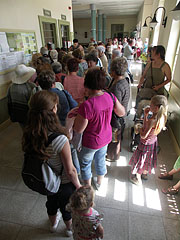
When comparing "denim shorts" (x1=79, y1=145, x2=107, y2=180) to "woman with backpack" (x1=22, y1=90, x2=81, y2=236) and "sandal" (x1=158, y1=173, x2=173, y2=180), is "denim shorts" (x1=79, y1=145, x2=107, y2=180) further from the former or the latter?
"sandal" (x1=158, y1=173, x2=173, y2=180)

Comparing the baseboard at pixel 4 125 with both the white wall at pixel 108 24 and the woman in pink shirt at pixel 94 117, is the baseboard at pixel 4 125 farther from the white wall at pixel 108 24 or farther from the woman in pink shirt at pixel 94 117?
the white wall at pixel 108 24

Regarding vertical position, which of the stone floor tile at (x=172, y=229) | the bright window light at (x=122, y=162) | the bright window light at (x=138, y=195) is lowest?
the stone floor tile at (x=172, y=229)

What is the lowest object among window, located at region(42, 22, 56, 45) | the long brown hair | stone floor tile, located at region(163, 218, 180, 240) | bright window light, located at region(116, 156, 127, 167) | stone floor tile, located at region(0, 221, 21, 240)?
stone floor tile, located at region(0, 221, 21, 240)

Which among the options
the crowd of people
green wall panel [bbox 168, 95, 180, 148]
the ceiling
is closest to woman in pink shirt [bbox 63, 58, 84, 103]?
the crowd of people

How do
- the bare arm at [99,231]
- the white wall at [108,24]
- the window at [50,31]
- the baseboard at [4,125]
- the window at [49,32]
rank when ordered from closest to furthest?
1. the bare arm at [99,231]
2. the baseboard at [4,125]
3. the window at [50,31]
4. the window at [49,32]
5. the white wall at [108,24]

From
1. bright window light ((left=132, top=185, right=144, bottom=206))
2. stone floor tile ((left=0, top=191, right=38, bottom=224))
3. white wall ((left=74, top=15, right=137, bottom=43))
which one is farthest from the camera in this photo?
white wall ((left=74, top=15, right=137, bottom=43))

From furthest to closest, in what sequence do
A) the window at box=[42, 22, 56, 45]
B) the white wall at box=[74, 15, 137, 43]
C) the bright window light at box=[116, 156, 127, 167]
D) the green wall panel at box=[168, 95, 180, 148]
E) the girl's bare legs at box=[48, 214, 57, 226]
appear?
the white wall at box=[74, 15, 137, 43]
the window at box=[42, 22, 56, 45]
the green wall panel at box=[168, 95, 180, 148]
the bright window light at box=[116, 156, 127, 167]
the girl's bare legs at box=[48, 214, 57, 226]

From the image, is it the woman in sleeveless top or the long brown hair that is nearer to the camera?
the long brown hair

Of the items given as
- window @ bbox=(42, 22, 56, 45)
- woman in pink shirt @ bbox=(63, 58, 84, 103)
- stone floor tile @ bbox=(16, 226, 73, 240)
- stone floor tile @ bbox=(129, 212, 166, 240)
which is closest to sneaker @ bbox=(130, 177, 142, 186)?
stone floor tile @ bbox=(129, 212, 166, 240)

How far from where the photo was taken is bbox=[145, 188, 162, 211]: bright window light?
1875mm

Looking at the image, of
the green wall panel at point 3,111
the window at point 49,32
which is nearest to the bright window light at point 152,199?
the green wall panel at point 3,111

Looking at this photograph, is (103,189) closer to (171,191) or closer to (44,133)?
(171,191)

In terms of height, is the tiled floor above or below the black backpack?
below

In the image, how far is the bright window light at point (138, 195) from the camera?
75.7 inches
